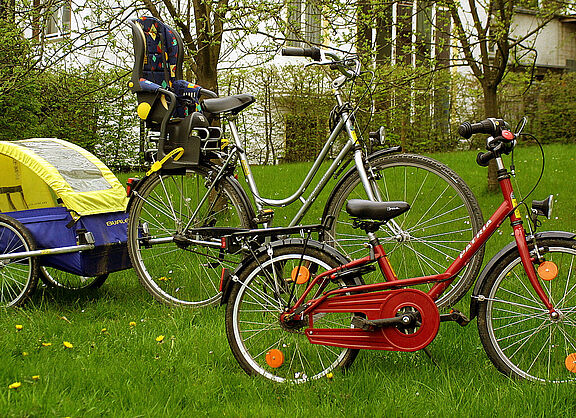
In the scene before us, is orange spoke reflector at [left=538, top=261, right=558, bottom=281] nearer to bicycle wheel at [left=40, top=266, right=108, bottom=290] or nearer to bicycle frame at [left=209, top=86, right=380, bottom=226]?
bicycle frame at [left=209, top=86, right=380, bottom=226]

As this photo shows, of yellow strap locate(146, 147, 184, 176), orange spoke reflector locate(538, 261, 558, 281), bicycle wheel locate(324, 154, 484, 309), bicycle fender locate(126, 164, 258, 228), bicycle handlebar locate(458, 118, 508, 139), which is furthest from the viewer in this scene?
yellow strap locate(146, 147, 184, 176)

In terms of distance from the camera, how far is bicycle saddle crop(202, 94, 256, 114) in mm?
4363

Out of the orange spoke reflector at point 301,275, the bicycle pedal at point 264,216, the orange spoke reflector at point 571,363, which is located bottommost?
the orange spoke reflector at point 571,363

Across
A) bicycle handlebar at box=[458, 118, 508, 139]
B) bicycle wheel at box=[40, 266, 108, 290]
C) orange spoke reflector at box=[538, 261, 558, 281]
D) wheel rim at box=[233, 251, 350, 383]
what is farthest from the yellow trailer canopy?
orange spoke reflector at box=[538, 261, 558, 281]

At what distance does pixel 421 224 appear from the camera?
412cm

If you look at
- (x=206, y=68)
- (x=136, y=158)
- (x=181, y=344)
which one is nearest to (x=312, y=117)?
(x=136, y=158)

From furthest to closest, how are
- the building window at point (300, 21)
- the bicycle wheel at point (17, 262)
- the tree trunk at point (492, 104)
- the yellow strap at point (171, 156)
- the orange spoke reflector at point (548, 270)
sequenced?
the tree trunk at point (492, 104) → the building window at point (300, 21) → the yellow strap at point (171, 156) → the bicycle wheel at point (17, 262) → the orange spoke reflector at point (548, 270)

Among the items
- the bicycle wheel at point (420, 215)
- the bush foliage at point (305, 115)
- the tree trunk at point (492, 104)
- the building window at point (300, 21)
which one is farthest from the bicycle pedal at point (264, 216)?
the bush foliage at point (305, 115)

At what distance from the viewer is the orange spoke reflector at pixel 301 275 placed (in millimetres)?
3254

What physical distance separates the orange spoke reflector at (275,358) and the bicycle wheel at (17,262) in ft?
6.35

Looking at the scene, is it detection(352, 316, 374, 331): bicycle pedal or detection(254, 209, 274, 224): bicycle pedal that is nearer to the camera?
detection(352, 316, 374, 331): bicycle pedal

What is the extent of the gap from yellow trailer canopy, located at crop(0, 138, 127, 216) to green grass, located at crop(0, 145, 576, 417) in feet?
2.45

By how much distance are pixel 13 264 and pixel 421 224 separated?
8.81 ft

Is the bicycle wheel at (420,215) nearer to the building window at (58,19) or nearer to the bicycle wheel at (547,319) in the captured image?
the bicycle wheel at (547,319)
